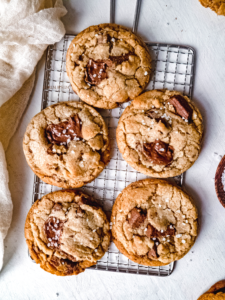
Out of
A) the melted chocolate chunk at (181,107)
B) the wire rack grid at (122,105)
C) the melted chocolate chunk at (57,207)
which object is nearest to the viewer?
the melted chocolate chunk at (181,107)

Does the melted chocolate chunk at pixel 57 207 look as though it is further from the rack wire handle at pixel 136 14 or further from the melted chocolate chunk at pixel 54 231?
the rack wire handle at pixel 136 14

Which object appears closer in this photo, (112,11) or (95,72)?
(95,72)

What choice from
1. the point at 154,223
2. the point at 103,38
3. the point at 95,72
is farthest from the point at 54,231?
the point at 103,38

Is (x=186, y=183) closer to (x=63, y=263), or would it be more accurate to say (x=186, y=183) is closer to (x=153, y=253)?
(x=153, y=253)

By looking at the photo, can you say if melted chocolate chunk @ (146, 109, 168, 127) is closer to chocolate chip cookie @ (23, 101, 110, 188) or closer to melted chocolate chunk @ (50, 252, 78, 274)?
chocolate chip cookie @ (23, 101, 110, 188)

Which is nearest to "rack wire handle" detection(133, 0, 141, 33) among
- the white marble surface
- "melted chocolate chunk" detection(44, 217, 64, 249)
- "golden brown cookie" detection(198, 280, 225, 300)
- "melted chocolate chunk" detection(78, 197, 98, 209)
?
the white marble surface

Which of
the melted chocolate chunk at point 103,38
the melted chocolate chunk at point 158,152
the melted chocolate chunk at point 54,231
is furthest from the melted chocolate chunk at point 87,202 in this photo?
the melted chocolate chunk at point 103,38
